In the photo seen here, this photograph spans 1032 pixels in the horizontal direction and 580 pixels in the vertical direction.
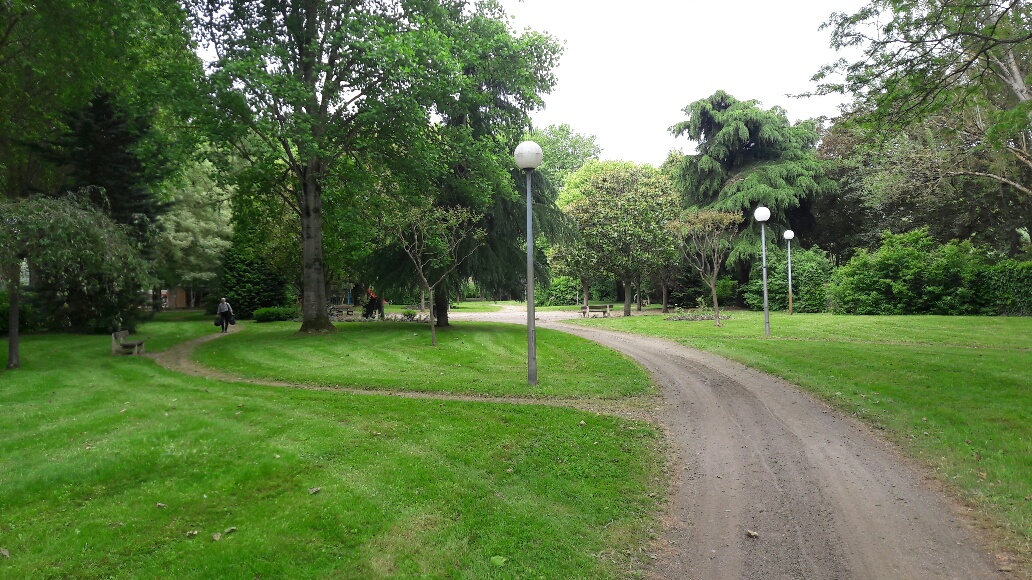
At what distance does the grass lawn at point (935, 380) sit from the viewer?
578 cm

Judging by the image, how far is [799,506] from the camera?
517 cm

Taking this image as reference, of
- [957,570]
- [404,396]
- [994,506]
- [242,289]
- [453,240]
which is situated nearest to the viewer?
[957,570]

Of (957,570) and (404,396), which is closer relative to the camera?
(957,570)

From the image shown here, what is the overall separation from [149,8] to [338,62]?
4.99 m

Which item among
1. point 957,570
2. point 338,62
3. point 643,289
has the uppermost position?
point 338,62

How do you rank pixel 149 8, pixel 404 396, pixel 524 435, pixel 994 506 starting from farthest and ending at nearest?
pixel 149 8, pixel 404 396, pixel 524 435, pixel 994 506

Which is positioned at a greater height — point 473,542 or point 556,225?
point 556,225

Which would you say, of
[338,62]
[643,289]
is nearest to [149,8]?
[338,62]

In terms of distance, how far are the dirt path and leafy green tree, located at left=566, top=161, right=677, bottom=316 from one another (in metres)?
20.6

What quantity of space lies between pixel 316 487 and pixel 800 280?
29.7 metres

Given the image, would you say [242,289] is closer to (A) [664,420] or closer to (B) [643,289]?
(B) [643,289]

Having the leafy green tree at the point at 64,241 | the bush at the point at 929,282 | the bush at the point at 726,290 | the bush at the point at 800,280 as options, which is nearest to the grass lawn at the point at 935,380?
the bush at the point at 929,282

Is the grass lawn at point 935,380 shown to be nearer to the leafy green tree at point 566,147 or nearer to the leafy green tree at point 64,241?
the leafy green tree at point 64,241

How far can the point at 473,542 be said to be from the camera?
178 inches
